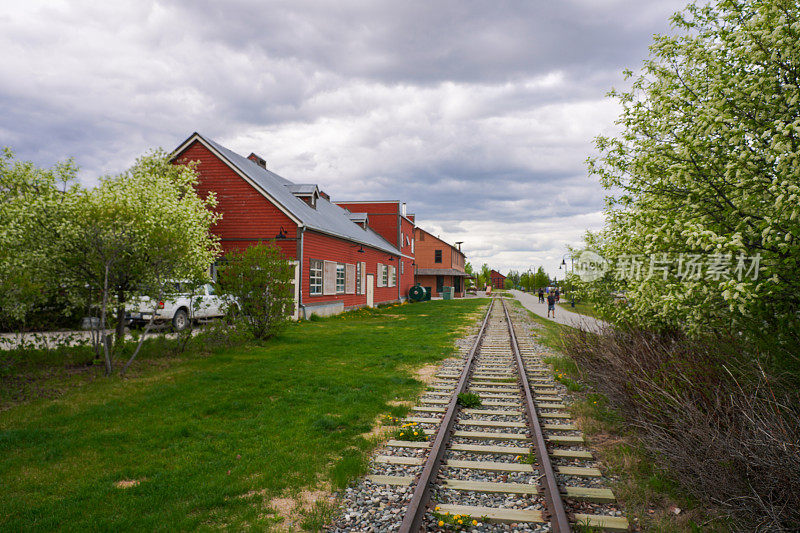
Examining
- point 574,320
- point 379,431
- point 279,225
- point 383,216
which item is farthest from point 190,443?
point 383,216

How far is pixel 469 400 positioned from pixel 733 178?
190 inches

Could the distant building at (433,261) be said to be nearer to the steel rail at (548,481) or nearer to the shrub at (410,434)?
the steel rail at (548,481)

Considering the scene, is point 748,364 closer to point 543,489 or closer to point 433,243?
point 543,489

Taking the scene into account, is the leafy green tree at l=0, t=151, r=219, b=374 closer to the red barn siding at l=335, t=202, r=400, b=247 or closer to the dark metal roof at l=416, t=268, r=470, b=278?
the red barn siding at l=335, t=202, r=400, b=247

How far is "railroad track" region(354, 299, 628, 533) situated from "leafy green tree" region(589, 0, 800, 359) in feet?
7.06

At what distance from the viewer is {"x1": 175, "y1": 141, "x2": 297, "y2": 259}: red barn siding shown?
20062 millimetres

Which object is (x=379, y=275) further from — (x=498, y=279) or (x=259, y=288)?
(x=498, y=279)

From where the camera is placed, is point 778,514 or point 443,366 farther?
point 443,366

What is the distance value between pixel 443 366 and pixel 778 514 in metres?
7.65

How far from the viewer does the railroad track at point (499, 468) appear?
3891 mm

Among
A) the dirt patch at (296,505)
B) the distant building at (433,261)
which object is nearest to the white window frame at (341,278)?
the dirt patch at (296,505)

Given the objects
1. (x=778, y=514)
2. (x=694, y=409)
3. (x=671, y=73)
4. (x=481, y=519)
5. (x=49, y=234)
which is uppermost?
(x=671, y=73)

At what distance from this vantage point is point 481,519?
3.89 metres

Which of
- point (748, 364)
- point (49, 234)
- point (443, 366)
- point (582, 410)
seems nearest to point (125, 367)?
point (49, 234)
